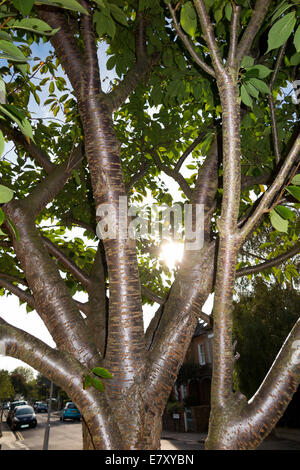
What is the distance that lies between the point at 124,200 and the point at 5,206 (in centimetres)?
96

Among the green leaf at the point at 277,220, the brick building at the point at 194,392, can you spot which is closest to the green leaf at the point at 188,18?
the green leaf at the point at 277,220

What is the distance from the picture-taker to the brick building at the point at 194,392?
25656 millimetres

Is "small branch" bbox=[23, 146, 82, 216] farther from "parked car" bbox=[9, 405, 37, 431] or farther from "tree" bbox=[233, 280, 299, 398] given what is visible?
"parked car" bbox=[9, 405, 37, 431]

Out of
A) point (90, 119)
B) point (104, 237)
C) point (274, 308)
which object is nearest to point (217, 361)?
point (104, 237)

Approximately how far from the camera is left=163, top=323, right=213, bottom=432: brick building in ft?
84.2

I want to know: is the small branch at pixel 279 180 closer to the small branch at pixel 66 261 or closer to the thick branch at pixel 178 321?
the thick branch at pixel 178 321

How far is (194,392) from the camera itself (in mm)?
35469

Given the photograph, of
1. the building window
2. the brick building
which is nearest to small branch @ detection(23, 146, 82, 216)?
the brick building

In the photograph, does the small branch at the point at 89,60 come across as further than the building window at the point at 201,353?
No

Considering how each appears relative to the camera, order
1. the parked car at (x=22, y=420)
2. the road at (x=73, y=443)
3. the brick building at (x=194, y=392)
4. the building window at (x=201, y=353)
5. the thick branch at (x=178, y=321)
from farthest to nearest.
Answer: the building window at (x=201, y=353) < the parked car at (x=22, y=420) < the brick building at (x=194, y=392) < the road at (x=73, y=443) < the thick branch at (x=178, y=321)

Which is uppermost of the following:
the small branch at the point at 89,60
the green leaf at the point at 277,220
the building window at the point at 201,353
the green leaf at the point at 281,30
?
the small branch at the point at 89,60

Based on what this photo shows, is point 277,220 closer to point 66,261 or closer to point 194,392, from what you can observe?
point 66,261

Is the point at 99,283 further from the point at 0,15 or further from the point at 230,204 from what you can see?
the point at 0,15

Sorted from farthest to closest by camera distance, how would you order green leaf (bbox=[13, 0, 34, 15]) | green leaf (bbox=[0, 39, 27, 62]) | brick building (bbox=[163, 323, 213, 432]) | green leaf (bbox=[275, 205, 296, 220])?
brick building (bbox=[163, 323, 213, 432])
green leaf (bbox=[275, 205, 296, 220])
green leaf (bbox=[13, 0, 34, 15])
green leaf (bbox=[0, 39, 27, 62])
